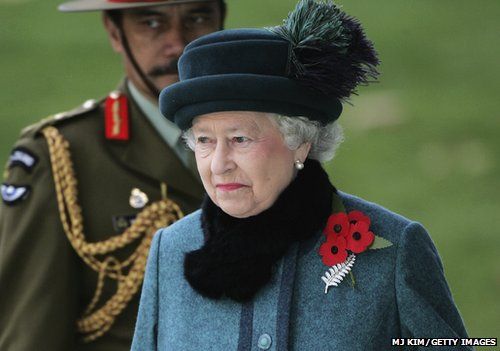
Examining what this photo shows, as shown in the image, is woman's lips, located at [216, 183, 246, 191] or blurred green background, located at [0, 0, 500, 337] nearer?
woman's lips, located at [216, 183, 246, 191]

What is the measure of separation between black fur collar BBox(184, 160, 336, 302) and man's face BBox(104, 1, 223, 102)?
1.46 m

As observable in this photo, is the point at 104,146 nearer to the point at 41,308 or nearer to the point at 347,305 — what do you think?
the point at 41,308

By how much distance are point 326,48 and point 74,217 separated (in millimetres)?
1671

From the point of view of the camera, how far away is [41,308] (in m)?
5.05

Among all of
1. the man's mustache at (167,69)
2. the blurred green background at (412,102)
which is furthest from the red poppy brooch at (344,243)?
the blurred green background at (412,102)

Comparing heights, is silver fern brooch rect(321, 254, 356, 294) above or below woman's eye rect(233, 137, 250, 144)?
below

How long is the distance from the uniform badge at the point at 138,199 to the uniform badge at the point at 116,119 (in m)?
0.22

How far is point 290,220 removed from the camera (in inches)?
156

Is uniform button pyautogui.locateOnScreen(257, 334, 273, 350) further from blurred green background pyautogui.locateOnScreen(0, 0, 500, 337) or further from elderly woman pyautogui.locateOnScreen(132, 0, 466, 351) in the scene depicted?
blurred green background pyautogui.locateOnScreen(0, 0, 500, 337)

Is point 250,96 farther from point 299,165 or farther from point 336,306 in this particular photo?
point 336,306

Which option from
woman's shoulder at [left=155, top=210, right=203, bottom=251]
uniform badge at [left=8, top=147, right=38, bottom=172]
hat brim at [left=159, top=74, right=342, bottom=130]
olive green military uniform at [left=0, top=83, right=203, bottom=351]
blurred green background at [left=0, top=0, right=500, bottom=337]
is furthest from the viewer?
blurred green background at [left=0, top=0, right=500, bottom=337]

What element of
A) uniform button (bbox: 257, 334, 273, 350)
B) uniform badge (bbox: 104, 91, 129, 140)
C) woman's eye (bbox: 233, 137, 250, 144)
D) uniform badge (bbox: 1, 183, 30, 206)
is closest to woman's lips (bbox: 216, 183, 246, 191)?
woman's eye (bbox: 233, 137, 250, 144)

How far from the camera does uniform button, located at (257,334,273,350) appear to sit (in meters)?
3.93

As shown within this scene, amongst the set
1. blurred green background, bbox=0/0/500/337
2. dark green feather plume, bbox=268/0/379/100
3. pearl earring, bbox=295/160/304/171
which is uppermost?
dark green feather plume, bbox=268/0/379/100
